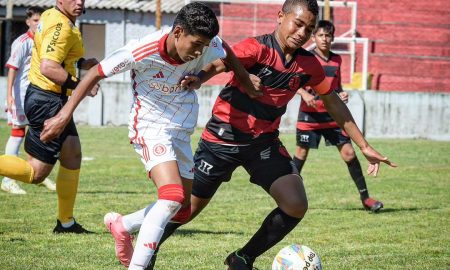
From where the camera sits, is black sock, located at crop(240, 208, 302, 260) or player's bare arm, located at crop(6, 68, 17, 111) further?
player's bare arm, located at crop(6, 68, 17, 111)

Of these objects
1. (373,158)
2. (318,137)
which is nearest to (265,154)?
(373,158)

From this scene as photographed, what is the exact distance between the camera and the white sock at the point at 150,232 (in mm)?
5453

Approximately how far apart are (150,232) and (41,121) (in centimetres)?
287

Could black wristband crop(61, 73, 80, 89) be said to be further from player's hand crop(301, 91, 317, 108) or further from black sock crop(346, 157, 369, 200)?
black sock crop(346, 157, 369, 200)

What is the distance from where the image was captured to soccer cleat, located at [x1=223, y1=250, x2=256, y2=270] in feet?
20.3

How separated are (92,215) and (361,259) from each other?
3.34 meters

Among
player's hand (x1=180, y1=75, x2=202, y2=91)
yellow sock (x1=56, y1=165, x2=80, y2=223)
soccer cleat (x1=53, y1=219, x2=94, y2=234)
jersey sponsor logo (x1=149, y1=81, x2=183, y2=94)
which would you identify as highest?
player's hand (x1=180, y1=75, x2=202, y2=91)

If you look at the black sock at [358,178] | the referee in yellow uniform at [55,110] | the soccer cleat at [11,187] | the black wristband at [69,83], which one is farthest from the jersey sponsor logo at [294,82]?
the soccer cleat at [11,187]

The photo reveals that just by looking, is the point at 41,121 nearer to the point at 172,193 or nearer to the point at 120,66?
the point at 120,66

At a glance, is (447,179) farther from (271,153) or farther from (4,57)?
(4,57)

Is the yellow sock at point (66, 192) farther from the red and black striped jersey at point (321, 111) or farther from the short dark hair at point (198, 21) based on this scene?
the red and black striped jersey at point (321, 111)

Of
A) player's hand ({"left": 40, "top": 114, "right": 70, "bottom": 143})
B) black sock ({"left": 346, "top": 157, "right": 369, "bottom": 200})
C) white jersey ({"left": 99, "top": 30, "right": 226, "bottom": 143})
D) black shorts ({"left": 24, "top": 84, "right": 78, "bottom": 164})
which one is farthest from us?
black sock ({"left": 346, "top": 157, "right": 369, "bottom": 200})

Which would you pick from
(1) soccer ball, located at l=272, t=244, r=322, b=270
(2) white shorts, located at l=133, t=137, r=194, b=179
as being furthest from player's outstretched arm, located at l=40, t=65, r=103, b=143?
(1) soccer ball, located at l=272, t=244, r=322, b=270

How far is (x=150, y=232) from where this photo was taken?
550 centimetres
